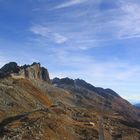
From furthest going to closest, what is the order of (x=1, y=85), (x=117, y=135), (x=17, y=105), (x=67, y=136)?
(x=1, y=85) < (x=17, y=105) < (x=117, y=135) < (x=67, y=136)

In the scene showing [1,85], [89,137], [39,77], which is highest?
[39,77]

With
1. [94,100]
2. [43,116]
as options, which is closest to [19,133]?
[43,116]

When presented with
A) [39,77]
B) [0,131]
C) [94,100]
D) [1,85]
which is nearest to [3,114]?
[0,131]

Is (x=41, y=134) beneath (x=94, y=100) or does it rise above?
beneath

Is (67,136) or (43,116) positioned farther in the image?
(43,116)

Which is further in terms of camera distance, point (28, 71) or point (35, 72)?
point (35, 72)

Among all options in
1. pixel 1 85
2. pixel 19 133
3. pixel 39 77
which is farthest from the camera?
pixel 39 77

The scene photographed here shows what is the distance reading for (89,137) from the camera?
6094cm

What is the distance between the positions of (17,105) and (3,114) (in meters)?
9.49

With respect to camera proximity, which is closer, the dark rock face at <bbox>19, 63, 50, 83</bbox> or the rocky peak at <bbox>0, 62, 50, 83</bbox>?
the rocky peak at <bbox>0, 62, 50, 83</bbox>

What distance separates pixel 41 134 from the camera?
53938 mm

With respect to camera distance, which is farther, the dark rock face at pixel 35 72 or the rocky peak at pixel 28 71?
the dark rock face at pixel 35 72

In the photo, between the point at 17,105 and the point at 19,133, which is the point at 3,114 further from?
the point at 19,133

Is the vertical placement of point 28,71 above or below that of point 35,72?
below
